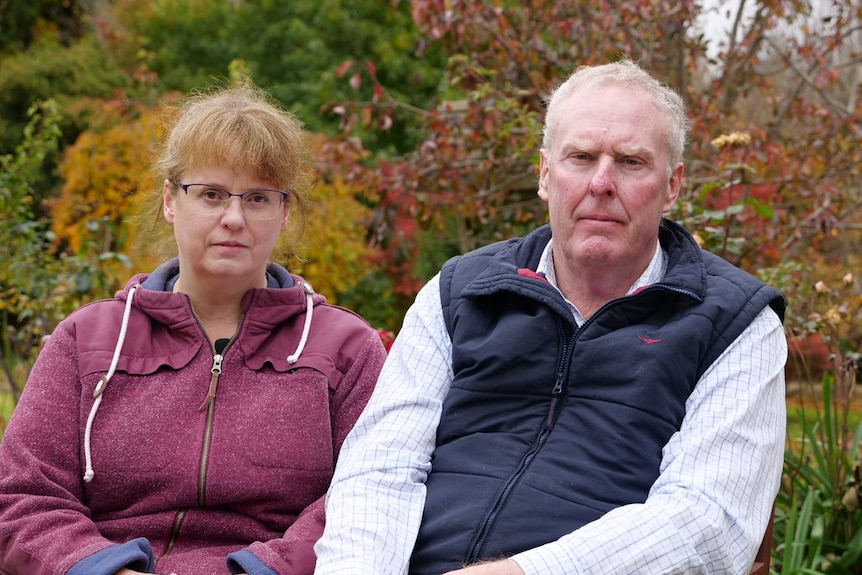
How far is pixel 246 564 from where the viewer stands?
222 centimetres

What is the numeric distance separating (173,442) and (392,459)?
1.77 feet

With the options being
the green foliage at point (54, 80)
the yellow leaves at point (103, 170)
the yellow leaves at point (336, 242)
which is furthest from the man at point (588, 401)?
the green foliage at point (54, 80)

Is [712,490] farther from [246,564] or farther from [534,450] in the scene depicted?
[246,564]

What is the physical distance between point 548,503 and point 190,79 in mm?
11208

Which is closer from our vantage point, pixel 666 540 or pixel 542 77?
pixel 666 540

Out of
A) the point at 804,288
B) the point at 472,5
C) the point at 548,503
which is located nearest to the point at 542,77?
the point at 472,5

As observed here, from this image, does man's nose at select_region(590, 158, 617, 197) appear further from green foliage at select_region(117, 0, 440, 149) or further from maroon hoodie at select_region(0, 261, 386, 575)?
green foliage at select_region(117, 0, 440, 149)

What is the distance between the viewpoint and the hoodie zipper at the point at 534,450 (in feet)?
7.13

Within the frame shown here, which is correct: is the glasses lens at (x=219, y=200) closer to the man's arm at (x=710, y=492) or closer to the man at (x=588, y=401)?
the man at (x=588, y=401)

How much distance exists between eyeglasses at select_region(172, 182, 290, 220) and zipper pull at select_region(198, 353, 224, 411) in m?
0.37

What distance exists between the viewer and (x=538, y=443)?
2.26 m

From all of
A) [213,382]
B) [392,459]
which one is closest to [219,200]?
[213,382]

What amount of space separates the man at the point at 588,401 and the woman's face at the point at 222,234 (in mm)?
438

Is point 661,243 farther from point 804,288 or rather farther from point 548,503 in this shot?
point 804,288
